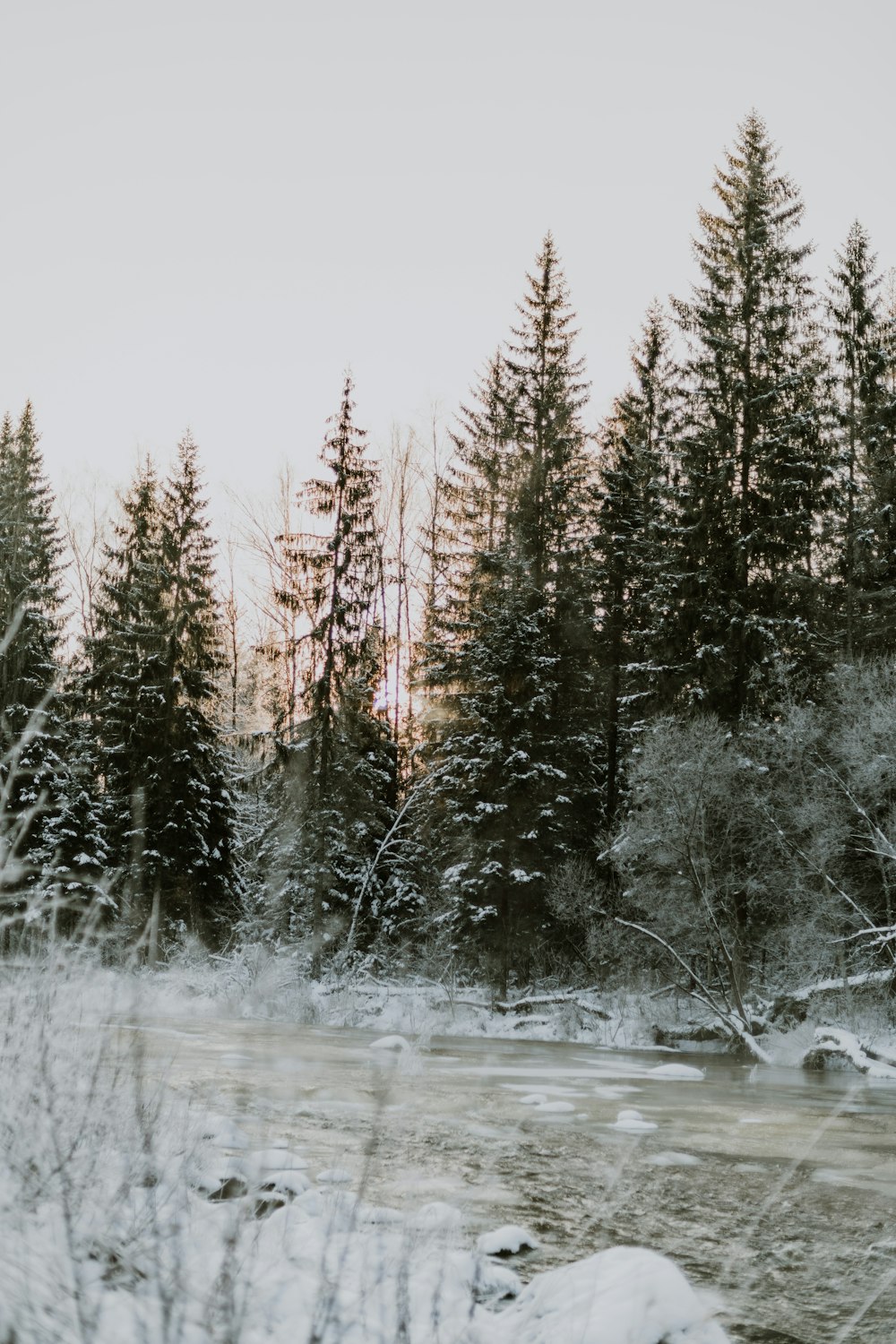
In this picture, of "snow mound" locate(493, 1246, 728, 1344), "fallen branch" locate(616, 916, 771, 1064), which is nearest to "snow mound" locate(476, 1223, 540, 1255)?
"snow mound" locate(493, 1246, 728, 1344)

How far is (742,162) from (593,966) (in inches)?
671

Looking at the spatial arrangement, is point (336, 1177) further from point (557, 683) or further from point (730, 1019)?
point (557, 683)

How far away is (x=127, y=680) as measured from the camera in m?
27.9

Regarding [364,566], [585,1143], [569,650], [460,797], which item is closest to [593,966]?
[460,797]

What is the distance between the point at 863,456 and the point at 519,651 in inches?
331

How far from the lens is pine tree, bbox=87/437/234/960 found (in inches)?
1057

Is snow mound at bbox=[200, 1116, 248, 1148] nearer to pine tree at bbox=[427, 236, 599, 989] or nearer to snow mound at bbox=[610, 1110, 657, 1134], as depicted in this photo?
snow mound at bbox=[610, 1110, 657, 1134]

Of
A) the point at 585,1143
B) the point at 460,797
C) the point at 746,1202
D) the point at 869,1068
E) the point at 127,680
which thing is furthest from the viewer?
the point at 127,680

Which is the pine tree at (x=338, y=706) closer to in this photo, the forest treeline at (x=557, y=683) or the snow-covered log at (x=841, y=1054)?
the forest treeline at (x=557, y=683)

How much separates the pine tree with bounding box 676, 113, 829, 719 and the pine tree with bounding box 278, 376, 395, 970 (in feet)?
25.9

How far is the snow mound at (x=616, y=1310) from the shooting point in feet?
14.9

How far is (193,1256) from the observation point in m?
4.07

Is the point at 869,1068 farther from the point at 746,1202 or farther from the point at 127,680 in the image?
the point at 127,680

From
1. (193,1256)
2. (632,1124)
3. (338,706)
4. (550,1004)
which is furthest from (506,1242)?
(338,706)
